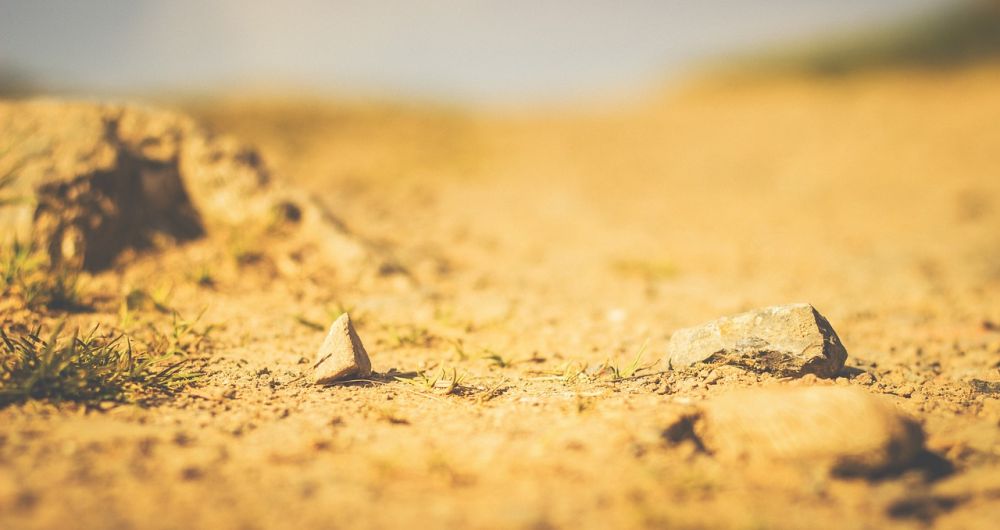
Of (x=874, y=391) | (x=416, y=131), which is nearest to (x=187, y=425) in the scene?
(x=874, y=391)

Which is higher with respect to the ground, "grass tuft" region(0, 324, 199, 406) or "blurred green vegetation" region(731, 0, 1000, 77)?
"blurred green vegetation" region(731, 0, 1000, 77)

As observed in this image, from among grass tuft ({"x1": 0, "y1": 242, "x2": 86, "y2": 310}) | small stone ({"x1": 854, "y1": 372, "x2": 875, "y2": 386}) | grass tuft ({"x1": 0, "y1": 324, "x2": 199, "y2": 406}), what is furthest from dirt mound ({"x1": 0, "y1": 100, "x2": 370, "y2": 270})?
small stone ({"x1": 854, "y1": 372, "x2": 875, "y2": 386})

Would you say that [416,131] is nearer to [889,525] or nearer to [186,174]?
[186,174]

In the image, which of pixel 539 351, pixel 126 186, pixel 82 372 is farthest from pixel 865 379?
pixel 126 186

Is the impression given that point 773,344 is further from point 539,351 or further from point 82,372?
point 82,372

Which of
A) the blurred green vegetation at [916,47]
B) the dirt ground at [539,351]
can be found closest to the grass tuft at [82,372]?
the dirt ground at [539,351]

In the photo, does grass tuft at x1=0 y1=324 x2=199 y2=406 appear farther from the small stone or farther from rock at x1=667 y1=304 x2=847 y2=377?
the small stone

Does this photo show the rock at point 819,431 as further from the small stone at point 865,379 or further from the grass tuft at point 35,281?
the grass tuft at point 35,281

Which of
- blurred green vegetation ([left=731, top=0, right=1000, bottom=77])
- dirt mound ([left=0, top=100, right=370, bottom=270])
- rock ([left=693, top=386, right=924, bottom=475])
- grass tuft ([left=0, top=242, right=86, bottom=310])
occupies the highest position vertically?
blurred green vegetation ([left=731, top=0, right=1000, bottom=77])
